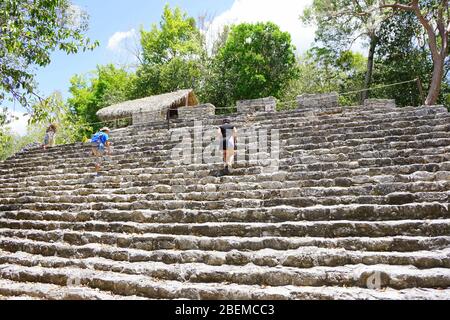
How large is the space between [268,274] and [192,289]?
0.75m

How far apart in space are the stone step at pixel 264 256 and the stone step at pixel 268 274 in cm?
7

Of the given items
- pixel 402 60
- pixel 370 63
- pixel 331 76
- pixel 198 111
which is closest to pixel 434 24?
pixel 402 60

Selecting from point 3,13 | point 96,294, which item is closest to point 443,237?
point 96,294

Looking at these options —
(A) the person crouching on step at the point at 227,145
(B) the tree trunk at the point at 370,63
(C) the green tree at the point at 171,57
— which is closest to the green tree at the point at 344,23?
(B) the tree trunk at the point at 370,63

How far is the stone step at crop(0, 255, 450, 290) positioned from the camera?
2816 millimetres

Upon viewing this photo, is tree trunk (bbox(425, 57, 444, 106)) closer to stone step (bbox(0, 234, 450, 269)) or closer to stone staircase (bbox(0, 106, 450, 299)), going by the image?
stone staircase (bbox(0, 106, 450, 299))

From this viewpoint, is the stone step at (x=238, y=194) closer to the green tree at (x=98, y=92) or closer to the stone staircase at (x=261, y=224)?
the stone staircase at (x=261, y=224)

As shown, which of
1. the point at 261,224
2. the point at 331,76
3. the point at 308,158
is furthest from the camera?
the point at 331,76

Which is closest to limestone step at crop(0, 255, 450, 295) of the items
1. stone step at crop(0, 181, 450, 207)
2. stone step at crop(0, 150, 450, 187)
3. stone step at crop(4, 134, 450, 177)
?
stone step at crop(0, 181, 450, 207)

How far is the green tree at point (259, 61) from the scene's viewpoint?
748 inches

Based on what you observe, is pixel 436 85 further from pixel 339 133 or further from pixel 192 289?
pixel 192 289

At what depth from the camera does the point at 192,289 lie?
3178 millimetres

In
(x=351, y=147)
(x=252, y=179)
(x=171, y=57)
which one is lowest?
(x=252, y=179)

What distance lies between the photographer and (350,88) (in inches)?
765
